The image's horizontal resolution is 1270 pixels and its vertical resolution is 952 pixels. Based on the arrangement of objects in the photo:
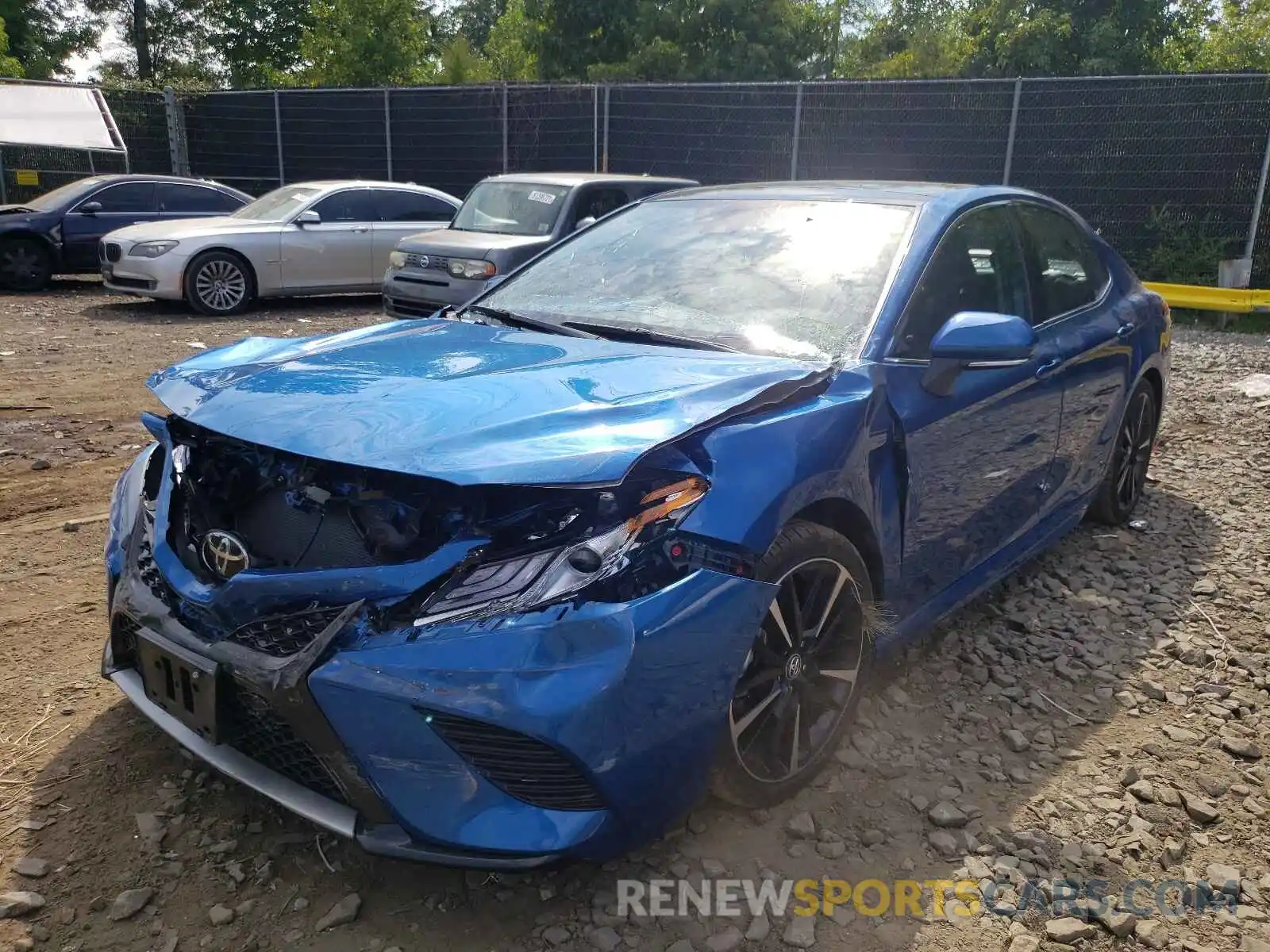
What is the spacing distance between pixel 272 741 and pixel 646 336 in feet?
5.22

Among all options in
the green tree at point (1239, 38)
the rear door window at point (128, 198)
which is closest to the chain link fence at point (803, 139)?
the rear door window at point (128, 198)

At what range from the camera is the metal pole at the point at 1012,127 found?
1219 centimetres

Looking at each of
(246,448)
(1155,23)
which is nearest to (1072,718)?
(246,448)

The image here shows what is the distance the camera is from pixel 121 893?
2.27m

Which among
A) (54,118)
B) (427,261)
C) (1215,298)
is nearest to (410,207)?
(427,261)

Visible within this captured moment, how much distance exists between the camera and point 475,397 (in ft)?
7.90

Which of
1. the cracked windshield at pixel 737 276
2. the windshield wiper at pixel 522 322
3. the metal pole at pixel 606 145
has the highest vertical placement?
the metal pole at pixel 606 145

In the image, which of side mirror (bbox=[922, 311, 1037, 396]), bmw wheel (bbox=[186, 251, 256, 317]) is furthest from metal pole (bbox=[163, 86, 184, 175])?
side mirror (bbox=[922, 311, 1037, 396])

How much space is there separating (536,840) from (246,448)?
45.4 inches

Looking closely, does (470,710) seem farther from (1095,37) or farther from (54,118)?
(1095,37)

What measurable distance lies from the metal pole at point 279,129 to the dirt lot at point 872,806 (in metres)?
15.2

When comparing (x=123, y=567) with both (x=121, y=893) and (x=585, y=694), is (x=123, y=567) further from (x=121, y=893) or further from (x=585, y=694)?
(x=585, y=694)

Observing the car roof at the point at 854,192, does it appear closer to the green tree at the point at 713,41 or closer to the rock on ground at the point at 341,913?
the rock on ground at the point at 341,913

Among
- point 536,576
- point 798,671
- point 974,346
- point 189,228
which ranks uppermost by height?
point 974,346
